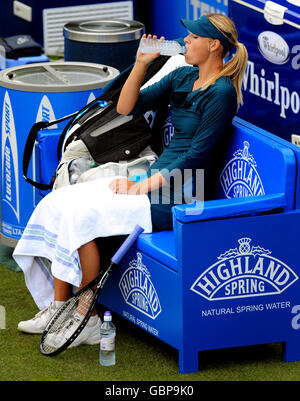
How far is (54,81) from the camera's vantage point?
18.9ft

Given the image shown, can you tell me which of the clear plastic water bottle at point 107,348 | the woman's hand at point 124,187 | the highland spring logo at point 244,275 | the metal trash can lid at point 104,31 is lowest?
the clear plastic water bottle at point 107,348

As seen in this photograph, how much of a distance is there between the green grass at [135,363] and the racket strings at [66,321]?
7cm

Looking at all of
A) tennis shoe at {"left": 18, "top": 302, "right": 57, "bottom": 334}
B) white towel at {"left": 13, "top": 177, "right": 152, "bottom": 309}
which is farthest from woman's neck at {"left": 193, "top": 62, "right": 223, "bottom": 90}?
tennis shoe at {"left": 18, "top": 302, "right": 57, "bottom": 334}

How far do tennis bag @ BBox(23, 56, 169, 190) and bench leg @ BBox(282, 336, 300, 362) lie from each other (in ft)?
4.46

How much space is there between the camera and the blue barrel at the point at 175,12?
26.4 feet

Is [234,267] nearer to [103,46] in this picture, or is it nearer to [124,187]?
[124,187]

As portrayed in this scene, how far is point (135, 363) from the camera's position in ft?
14.3

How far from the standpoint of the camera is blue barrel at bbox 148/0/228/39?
8039mm

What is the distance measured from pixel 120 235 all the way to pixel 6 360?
31.6 inches

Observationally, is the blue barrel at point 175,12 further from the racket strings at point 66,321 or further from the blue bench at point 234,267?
the racket strings at point 66,321

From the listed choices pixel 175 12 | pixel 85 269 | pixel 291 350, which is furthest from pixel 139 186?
pixel 175 12

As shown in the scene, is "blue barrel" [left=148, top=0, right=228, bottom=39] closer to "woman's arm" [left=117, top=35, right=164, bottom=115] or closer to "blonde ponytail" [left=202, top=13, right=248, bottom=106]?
"woman's arm" [left=117, top=35, right=164, bottom=115]

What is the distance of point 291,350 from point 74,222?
1.18 metres

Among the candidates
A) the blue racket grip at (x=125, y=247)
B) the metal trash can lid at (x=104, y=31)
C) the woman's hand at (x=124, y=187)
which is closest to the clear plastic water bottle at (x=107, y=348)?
the blue racket grip at (x=125, y=247)
